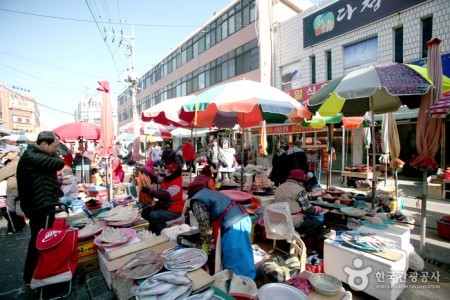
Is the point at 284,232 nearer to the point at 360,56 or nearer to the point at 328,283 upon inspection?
the point at 328,283

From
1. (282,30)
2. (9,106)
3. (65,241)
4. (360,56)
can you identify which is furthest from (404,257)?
(9,106)

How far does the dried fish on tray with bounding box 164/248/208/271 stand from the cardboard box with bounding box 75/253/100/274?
1503mm

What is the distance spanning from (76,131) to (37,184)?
5.78 m

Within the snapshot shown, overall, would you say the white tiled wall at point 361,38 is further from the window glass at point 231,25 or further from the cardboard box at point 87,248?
the cardboard box at point 87,248

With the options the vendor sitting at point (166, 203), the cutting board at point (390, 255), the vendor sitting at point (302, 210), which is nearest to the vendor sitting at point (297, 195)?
the vendor sitting at point (302, 210)

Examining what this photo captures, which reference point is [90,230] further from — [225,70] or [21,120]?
[21,120]

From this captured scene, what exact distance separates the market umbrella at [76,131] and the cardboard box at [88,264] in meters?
5.90

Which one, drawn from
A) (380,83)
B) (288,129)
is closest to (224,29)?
(288,129)

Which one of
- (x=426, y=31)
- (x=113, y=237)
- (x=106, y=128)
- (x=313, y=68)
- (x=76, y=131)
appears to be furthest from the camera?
(x=313, y=68)

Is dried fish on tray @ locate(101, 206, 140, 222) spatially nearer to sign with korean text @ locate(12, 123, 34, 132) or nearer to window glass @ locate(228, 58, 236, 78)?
window glass @ locate(228, 58, 236, 78)

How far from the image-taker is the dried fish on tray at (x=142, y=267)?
7.48ft

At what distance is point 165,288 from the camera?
194cm

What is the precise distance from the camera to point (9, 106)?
4262cm

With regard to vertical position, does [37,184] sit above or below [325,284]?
above
